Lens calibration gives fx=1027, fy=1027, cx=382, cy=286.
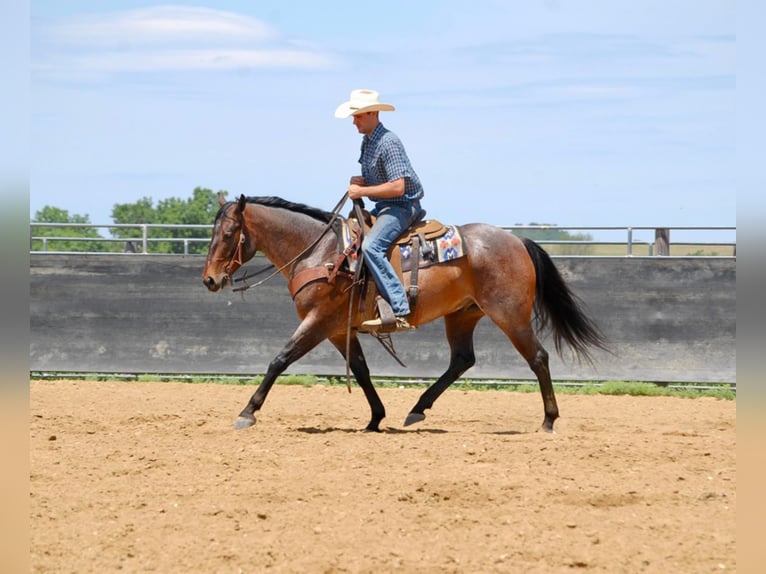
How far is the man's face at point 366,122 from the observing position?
8.19 meters

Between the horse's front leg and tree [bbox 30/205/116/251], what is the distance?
11.0 meters

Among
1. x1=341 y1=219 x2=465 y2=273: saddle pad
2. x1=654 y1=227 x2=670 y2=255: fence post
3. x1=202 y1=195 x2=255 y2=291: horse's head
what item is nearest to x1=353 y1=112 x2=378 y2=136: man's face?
x1=341 y1=219 x2=465 y2=273: saddle pad

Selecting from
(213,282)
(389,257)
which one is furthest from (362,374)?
(213,282)

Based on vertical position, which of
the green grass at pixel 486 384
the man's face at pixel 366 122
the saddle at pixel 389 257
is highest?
the man's face at pixel 366 122

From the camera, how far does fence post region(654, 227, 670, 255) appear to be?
40.9 feet

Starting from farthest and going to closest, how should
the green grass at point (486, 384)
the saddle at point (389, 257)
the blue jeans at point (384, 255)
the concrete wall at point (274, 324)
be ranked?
the concrete wall at point (274, 324), the green grass at point (486, 384), the saddle at point (389, 257), the blue jeans at point (384, 255)

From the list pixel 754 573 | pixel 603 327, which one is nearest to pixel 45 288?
pixel 603 327

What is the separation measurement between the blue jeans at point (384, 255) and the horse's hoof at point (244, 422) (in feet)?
4.68

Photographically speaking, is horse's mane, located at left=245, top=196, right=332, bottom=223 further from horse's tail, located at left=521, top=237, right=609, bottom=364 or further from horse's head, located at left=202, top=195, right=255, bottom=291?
horse's tail, located at left=521, top=237, right=609, bottom=364

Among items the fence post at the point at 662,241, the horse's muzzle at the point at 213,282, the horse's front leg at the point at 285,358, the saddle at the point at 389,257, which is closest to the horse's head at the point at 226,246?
the horse's muzzle at the point at 213,282

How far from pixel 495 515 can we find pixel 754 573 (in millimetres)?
1731

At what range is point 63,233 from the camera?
3231 centimetres

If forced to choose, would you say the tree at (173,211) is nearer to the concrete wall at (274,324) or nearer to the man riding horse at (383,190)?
the concrete wall at (274,324)

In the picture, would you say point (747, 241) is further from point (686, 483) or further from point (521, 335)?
point (521, 335)
